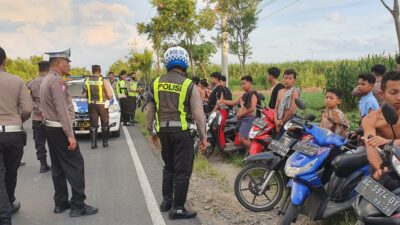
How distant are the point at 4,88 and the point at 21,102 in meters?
0.26

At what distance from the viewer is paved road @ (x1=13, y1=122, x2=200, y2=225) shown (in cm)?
530

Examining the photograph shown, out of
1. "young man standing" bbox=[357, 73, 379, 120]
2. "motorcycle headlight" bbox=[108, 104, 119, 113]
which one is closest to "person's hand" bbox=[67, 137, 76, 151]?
"young man standing" bbox=[357, 73, 379, 120]

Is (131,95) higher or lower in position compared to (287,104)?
lower

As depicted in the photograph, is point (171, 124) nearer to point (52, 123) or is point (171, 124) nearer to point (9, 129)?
point (52, 123)

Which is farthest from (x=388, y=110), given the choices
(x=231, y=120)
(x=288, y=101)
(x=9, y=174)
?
(x=231, y=120)

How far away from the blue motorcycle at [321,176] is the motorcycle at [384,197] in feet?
3.10

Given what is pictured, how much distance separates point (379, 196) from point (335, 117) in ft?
9.11

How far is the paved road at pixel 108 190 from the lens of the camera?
5301mm

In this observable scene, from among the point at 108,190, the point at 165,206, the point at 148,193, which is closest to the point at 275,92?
the point at 148,193

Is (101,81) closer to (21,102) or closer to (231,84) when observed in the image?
(21,102)

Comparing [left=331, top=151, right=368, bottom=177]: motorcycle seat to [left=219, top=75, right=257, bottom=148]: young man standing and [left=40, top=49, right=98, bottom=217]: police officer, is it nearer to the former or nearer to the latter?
[left=40, top=49, right=98, bottom=217]: police officer

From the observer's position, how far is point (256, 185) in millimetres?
5320

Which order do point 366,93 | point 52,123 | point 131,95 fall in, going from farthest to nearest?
1. point 131,95
2. point 366,93
3. point 52,123

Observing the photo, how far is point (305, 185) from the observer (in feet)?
14.0
